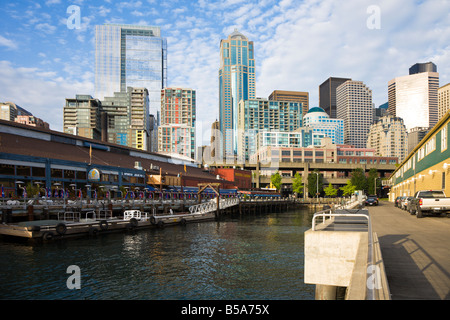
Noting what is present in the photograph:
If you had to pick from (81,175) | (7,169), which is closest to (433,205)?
(7,169)

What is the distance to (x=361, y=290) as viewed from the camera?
20.8ft

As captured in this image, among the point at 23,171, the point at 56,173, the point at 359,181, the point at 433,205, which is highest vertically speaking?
the point at 23,171

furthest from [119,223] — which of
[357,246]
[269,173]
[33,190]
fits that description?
[269,173]

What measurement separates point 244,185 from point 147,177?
62.5 meters

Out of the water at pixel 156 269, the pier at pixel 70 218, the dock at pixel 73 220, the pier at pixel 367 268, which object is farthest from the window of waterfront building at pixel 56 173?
the pier at pixel 367 268

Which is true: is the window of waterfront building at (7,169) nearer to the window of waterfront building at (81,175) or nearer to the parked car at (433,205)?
the window of waterfront building at (81,175)

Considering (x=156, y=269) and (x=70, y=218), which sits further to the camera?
(x=70, y=218)

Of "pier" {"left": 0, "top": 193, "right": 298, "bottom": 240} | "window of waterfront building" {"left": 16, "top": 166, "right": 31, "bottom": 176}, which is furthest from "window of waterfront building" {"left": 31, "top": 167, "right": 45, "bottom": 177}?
"pier" {"left": 0, "top": 193, "right": 298, "bottom": 240}

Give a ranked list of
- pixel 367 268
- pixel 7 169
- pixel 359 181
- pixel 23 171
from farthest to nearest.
Result: pixel 359 181, pixel 23 171, pixel 7 169, pixel 367 268

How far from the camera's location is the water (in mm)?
15828

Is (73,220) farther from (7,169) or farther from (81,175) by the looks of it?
(81,175)

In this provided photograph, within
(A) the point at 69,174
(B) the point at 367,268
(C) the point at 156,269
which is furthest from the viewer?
(A) the point at 69,174

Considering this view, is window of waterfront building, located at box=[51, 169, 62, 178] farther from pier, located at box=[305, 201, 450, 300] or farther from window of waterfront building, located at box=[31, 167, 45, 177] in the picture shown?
pier, located at box=[305, 201, 450, 300]

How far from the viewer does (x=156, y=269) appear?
20.3 metres
